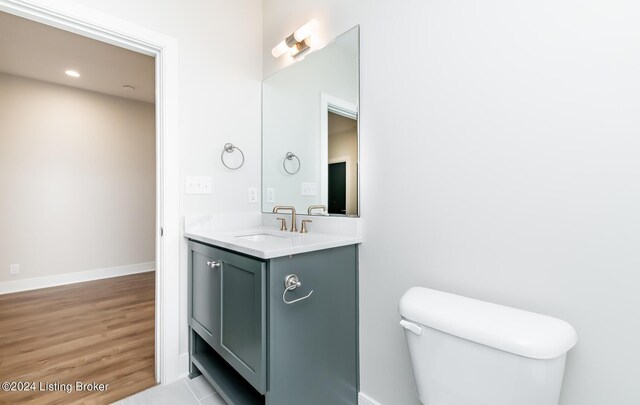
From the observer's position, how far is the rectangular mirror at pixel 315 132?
1.49m

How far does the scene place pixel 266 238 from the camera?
162 cm

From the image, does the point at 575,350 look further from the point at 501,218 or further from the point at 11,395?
the point at 11,395

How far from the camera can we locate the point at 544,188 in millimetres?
880

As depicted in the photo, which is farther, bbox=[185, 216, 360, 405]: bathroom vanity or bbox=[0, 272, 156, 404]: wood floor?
bbox=[0, 272, 156, 404]: wood floor

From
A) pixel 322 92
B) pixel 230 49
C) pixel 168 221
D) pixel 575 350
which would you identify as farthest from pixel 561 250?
pixel 230 49

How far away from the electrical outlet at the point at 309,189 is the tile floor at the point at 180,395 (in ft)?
3.98

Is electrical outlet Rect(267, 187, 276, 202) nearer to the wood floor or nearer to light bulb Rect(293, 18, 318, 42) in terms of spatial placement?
light bulb Rect(293, 18, 318, 42)

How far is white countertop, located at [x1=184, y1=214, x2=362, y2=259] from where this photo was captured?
115 cm

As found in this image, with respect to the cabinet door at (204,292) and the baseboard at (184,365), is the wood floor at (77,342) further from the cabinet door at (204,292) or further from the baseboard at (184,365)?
the cabinet door at (204,292)

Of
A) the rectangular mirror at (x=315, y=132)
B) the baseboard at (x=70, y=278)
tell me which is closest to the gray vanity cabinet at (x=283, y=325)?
the rectangular mirror at (x=315, y=132)

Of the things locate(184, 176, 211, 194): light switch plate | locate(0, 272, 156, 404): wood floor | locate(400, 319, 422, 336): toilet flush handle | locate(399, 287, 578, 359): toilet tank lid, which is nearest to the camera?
locate(399, 287, 578, 359): toilet tank lid

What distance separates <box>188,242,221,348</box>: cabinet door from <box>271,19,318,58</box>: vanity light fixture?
4.21 feet

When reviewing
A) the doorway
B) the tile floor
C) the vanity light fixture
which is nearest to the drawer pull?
the doorway

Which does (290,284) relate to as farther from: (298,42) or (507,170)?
(298,42)
